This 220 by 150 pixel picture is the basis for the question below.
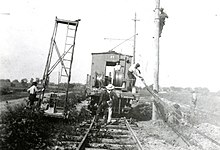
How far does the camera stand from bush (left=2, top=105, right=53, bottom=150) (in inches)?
248

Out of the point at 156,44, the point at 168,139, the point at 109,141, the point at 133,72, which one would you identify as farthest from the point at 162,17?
the point at 109,141

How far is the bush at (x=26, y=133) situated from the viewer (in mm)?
6305

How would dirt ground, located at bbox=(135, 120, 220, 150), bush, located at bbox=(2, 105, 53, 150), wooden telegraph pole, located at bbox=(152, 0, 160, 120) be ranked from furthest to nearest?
1. wooden telegraph pole, located at bbox=(152, 0, 160, 120)
2. dirt ground, located at bbox=(135, 120, 220, 150)
3. bush, located at bbox=(2, 105, 53, 150)

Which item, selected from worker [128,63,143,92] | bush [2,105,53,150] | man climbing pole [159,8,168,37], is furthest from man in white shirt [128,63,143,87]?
bush [2,105,53,150]

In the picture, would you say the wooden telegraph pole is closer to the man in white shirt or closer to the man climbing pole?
the man climbing pole

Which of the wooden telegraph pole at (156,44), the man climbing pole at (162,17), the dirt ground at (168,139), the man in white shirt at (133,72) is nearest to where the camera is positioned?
the dirt ground at (168,139)

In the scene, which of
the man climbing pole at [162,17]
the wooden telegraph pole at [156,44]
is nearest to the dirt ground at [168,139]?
the wooden telegraph pole at [156,44]

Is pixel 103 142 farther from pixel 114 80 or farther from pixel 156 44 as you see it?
pixel 114 80

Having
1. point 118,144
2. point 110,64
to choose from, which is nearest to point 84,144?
point 118,144

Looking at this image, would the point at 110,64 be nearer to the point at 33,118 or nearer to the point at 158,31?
the point at 158,31

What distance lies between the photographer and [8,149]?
231 inches

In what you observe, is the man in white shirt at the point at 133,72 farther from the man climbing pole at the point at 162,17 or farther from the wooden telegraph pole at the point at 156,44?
the man climbing pole at the point at 162,17

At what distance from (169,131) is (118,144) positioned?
11.2 ft

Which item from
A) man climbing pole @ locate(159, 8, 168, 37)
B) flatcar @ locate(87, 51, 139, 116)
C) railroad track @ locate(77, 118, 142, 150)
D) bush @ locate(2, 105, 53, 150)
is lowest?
railroad track @ locate(77, 118, 142, 150)
